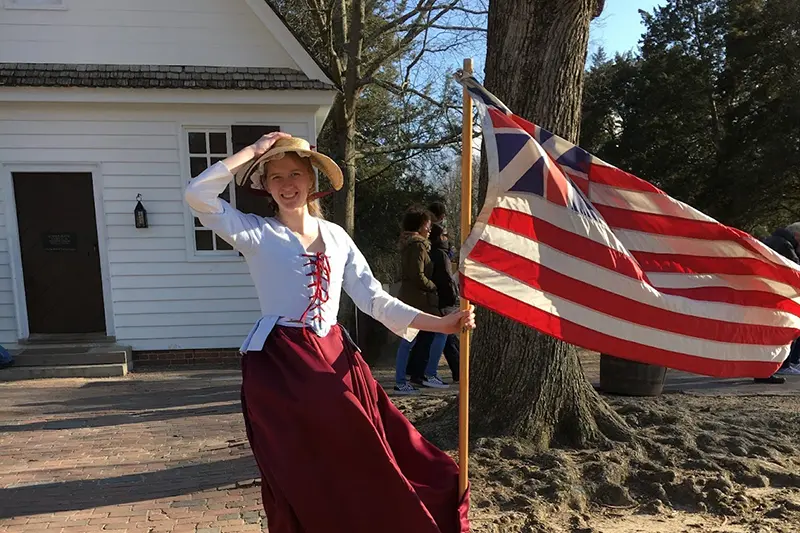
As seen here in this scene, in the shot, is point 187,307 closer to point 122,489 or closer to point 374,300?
point 122,489

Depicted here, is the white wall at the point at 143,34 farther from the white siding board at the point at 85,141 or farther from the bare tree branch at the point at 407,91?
the bare tree branch at the point at 407,91

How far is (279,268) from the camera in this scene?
235 cm

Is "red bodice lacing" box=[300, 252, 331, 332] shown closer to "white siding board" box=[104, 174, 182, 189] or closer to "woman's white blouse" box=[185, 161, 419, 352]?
"woman's white blouse" box=[185, 161, 419, 352]

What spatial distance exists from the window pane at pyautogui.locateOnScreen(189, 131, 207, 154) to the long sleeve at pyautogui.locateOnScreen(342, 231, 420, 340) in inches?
246

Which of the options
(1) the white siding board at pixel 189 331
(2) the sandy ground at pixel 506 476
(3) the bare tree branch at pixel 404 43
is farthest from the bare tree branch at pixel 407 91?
(2) the sandy ground at pixel 506 476

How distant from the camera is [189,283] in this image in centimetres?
814

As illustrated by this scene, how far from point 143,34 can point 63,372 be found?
4618 millimetres

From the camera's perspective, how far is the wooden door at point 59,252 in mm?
7984

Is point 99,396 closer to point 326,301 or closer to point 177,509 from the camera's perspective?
point 177,509

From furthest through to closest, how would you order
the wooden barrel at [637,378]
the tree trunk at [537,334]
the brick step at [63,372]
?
1. the brick step at [63,372]
2. the wooden barrel at [637,378]
3. the tree trunk at [537,334]

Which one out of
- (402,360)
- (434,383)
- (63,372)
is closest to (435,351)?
(434,383)

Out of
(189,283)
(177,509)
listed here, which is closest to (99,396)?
(189,283)

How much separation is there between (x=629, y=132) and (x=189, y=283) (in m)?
19.0

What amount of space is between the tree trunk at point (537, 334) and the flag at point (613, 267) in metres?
1.46
